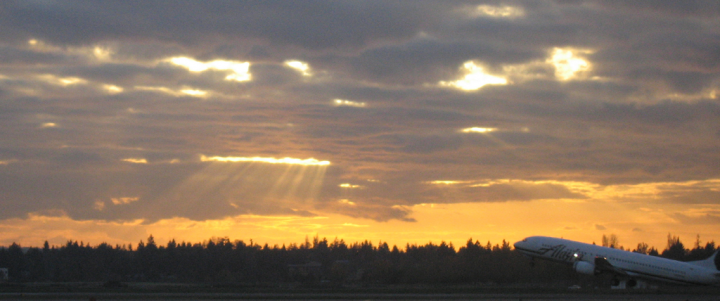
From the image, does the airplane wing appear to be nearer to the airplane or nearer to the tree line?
the airplane

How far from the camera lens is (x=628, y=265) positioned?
80188 mm

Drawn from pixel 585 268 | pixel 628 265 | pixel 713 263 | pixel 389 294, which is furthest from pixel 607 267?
pixel 389 294

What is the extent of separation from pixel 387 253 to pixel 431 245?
14.6 metres

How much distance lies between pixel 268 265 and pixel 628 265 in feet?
285

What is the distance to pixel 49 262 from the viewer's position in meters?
160

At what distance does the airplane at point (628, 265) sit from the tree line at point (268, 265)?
2326 cm

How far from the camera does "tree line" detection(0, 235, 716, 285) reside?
110 meters

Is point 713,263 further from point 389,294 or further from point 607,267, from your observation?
point 389,294

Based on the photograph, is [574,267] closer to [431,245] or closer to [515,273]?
[515,273]

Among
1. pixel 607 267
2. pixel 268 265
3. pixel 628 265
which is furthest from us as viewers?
pixel 268 265

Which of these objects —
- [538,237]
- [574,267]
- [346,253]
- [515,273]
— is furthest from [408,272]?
[346,253]

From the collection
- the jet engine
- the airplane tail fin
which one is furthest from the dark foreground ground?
the jet engine

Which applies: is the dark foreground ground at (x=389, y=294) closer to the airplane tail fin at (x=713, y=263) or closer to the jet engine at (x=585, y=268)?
the airplane tail fin at (x=713, y=263)

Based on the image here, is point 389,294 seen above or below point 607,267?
below
